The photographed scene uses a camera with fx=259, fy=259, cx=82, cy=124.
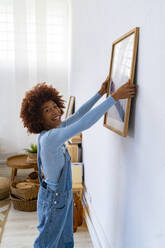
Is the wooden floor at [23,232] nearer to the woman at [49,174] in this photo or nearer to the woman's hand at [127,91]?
the woman at [49,174]

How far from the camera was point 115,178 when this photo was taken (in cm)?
154

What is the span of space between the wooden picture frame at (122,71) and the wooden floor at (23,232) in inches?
52.1

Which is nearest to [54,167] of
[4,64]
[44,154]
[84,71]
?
[44,154]

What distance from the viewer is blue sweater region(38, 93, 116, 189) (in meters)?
1.27

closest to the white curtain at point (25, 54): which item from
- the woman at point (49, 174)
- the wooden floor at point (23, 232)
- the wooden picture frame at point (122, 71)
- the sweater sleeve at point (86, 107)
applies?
the wooden floor at point (23, 232)

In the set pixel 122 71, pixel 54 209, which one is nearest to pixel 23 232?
pixel 54 209

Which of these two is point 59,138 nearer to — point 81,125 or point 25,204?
point 81,125

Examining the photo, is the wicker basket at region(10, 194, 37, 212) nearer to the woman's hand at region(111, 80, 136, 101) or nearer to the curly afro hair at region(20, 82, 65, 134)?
the curly afro hair at region(20, 82, 65, 134)

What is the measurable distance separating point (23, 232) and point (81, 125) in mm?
1692

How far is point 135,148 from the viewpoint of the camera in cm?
121

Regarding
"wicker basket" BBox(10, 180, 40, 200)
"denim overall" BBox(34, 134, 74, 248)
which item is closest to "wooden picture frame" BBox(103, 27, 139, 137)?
"denim overall" BBox(34, 134, 74, 248)

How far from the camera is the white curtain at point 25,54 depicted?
387cm

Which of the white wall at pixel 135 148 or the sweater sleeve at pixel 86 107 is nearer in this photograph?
the white wall at pixel 135 148

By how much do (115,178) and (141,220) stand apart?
405 mm
